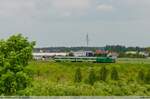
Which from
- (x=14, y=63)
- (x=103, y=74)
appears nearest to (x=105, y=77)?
(x=103, y=74)

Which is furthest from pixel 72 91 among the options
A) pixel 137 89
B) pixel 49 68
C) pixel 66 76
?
pixel 49 68

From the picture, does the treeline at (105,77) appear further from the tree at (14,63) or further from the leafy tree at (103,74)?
the tree at (14,63)

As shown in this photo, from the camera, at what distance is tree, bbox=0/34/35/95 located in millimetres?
47531

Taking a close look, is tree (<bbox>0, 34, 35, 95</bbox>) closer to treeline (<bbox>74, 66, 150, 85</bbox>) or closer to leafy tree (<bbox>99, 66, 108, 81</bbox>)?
treeline (<bbox>74, 66, 150, 85</bbox>)

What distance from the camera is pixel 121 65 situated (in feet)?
401

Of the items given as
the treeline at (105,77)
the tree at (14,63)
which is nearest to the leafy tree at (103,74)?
the treeline at (105,77)

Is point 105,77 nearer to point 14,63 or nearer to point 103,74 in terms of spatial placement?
point 103,74

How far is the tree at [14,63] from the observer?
47.5 m

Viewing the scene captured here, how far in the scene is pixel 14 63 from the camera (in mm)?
49281

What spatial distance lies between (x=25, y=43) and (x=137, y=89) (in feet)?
96.2

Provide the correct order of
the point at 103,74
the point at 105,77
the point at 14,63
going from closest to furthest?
the point at 14,63 < the point at 105,77 < the point at 103,74

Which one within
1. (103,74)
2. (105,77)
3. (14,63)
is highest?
(14,63)

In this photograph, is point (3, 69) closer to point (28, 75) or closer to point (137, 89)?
point (28, 75)

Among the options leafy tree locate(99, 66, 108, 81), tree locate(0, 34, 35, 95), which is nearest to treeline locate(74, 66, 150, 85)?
leafy tree locate(99, 66, 108, 81)
